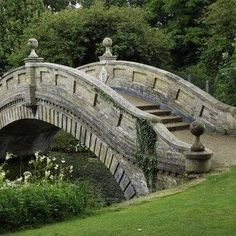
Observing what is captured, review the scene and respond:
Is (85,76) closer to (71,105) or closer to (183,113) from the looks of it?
(71,105)

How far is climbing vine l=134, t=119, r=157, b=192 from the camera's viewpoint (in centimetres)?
1392

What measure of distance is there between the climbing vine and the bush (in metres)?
3.76

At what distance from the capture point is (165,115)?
18016mm

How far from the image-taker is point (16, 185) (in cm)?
1012

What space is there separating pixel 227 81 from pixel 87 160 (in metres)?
10.5

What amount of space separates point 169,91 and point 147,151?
4.63m

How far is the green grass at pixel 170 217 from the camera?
26.2 feet

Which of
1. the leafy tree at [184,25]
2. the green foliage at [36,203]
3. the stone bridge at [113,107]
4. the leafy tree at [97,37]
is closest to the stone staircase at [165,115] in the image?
the stone bridge at [113,107]

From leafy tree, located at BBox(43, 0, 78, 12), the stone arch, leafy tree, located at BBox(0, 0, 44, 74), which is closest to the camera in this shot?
the stone arch

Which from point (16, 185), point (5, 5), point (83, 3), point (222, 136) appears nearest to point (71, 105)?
point (222, 136)

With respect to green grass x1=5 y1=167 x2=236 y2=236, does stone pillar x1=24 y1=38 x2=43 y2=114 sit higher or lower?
higher

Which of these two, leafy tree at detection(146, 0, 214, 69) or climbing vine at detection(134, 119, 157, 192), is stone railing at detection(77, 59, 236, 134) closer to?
climbing vine at detection(134, 119, 157, 192)

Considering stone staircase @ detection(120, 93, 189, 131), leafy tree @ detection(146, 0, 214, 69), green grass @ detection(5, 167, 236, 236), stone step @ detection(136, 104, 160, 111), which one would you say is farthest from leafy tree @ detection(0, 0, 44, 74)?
green grass @ detection(5, 167, 236, 236)

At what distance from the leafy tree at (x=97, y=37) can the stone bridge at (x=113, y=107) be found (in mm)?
6221
